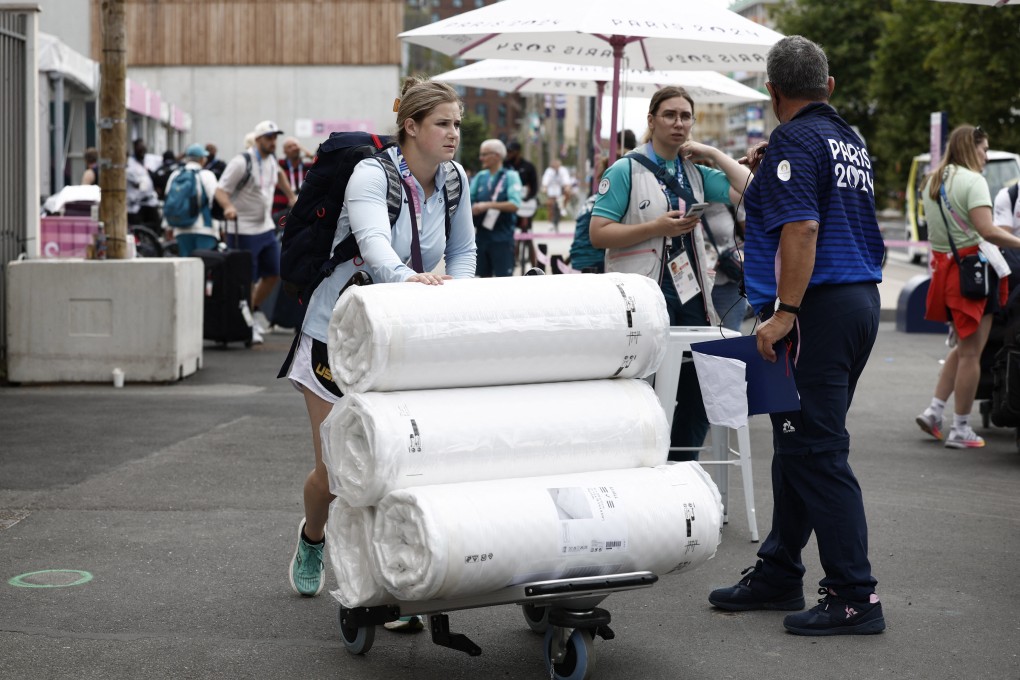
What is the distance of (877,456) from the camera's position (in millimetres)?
8617

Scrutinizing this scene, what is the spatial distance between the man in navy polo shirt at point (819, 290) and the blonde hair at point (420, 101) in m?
1.13

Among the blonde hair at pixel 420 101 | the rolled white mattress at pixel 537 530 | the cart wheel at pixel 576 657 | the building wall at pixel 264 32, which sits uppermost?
the building wall at pixel 264 32

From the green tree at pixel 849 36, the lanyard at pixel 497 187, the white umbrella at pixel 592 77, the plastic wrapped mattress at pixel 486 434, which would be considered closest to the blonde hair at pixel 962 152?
the white umbrella at pixel 592 77

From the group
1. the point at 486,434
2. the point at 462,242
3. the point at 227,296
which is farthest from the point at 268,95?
the point at 486,434

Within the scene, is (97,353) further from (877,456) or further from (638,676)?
A: (638,676)

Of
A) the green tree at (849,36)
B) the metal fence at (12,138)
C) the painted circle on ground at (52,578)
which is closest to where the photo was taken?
the painted circle on ground at (52,578)

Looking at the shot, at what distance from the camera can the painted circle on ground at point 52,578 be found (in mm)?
5328

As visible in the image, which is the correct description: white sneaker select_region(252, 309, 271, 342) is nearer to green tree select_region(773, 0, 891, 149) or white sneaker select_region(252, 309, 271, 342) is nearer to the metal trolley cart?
the metal trolley cart

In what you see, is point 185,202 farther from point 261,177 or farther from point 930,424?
point 930,424

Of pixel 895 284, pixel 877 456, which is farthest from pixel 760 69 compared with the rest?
pixel 895 284

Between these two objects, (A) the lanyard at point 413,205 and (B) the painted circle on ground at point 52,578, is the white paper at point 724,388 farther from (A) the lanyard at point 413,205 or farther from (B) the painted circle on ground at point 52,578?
(B) the painted circle on ground at point 52,578

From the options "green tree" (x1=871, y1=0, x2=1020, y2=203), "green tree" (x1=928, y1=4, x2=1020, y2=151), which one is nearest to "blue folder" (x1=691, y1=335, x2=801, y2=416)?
"green tree" (x1=871, y1=0, x2=1020, y2=203)

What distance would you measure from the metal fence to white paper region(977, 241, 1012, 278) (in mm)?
7201

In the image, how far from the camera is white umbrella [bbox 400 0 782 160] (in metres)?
7.96
